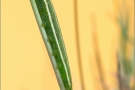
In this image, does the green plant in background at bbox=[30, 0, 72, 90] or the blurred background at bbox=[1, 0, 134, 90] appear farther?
the blurred background at bbox=[1, 0, 134, 90]

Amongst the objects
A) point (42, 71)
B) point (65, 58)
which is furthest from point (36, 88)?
point (65, 58)

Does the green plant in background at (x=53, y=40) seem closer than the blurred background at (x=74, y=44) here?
Yes

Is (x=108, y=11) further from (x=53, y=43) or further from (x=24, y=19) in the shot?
(x=53, y=43)

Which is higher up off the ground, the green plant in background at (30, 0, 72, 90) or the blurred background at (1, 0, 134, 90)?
the green plant in background at (30, 0, 72, 90)

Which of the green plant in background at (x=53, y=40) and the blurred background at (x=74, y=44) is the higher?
the green plant in background at (x=53, y=40)
